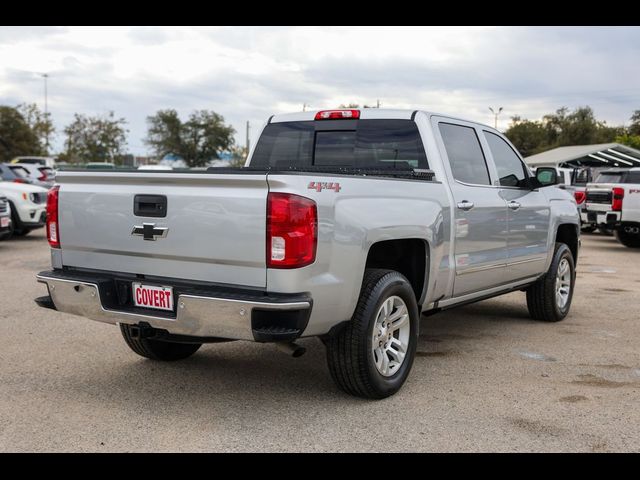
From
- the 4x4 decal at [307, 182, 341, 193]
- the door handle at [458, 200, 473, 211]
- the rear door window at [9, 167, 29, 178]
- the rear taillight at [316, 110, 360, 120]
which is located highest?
the rear taillight at [316, 110, 360, 120]

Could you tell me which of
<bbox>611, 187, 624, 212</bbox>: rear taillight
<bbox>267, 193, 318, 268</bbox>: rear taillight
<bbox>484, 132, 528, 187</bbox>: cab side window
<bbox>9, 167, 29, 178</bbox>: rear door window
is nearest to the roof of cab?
<bbox>484, 132, 528, 187</bbox>: cab side window

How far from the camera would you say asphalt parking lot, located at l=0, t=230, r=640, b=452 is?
12.7ft

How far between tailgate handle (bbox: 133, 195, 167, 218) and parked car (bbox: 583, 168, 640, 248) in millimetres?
12777

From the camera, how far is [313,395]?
470 cm

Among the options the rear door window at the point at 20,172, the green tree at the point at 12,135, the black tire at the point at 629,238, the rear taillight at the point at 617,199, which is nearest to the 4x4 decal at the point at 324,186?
the rear taillight at the point at 617,199

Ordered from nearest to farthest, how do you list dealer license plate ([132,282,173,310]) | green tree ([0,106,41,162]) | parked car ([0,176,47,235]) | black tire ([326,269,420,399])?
dealer license plate ([132,282,173,310])
black tire ([326,269,420,399])
parked car ([0,176,47,235])
green tree ([0,106,41,162])

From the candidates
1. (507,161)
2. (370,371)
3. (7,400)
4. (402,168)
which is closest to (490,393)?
(370,371)

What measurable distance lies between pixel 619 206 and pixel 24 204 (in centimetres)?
1244

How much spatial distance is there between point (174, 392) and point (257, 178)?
1735 mm

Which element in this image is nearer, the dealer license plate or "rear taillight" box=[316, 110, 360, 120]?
the dealer license plate

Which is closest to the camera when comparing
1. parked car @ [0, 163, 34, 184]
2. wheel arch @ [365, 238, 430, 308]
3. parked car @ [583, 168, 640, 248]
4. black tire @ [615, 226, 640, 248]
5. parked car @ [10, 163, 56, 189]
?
wheel arch @ [365, 238, 430, 308]

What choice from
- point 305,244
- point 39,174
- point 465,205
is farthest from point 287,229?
point 39,174

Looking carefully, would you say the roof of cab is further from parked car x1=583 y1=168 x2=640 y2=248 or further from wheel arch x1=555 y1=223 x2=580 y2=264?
parked car x1=583 y1=168 x2=640 y2=248

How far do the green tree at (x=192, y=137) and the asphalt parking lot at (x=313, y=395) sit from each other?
81.1 m
